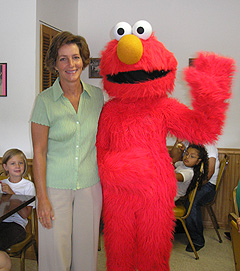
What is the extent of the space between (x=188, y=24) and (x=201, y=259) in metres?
2.38

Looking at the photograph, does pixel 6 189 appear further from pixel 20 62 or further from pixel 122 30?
pixel 122 30

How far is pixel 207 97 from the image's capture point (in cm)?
144

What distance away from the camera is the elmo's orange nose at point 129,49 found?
1437 mm

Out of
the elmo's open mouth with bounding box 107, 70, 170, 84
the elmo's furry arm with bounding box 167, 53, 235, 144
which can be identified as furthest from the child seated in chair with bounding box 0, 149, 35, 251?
the elmo's furry arm with bounding box 167, 53, 235, 144

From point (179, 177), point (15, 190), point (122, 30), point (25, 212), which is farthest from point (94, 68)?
point (122, 30)

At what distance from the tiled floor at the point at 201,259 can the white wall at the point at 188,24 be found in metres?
1.09

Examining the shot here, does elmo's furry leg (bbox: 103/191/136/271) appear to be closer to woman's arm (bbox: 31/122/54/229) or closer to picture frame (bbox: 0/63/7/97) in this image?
woman's arm (bbox: 31/122/54/229)

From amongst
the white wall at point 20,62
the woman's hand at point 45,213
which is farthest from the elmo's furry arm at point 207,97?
the white wall at point 20,62

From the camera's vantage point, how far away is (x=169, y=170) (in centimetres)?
160

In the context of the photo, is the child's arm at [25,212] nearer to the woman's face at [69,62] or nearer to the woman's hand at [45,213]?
the woman's hand at [45,213]

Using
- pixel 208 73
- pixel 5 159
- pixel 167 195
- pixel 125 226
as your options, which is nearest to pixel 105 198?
pixel 125 226

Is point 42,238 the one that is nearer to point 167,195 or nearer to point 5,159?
point 167,195

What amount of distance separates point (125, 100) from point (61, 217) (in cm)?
67

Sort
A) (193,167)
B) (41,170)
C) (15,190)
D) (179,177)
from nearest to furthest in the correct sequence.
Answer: (41,170)
(15,190)
(179,177)
(193,167)
